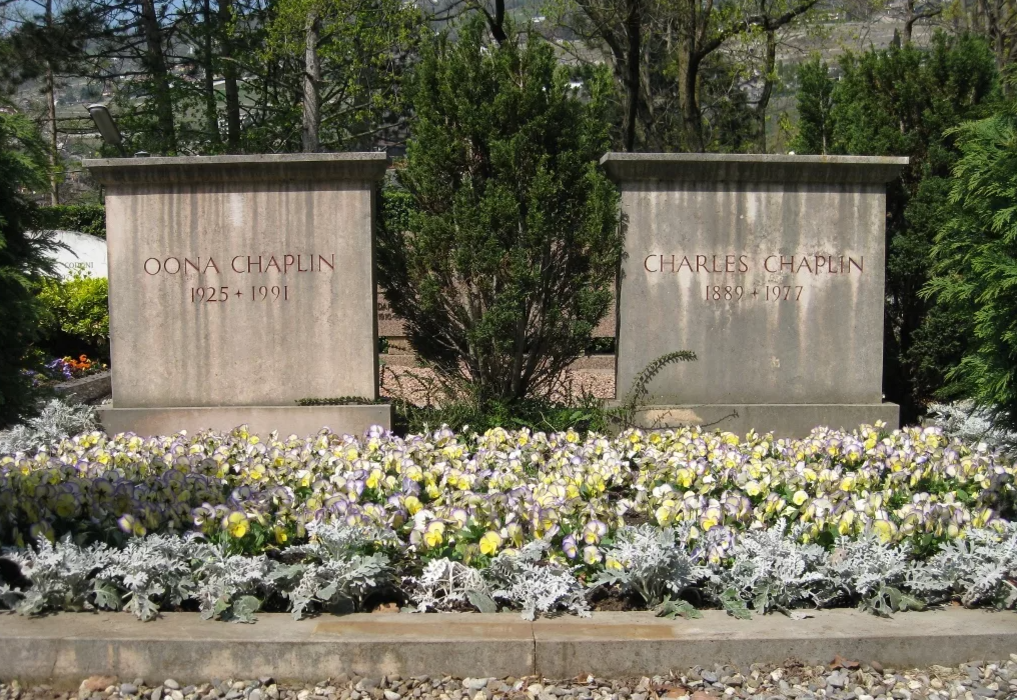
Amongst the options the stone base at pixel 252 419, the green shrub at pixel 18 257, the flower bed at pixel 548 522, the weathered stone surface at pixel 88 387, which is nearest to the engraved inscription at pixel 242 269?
the stone base at pixel 252 419

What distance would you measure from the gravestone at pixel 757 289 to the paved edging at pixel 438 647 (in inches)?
137

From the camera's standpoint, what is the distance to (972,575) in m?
4.25

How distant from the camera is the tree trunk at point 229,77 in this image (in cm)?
2070

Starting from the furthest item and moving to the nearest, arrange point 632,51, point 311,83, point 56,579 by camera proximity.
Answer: point 311,83 → point 632,51 → point 56,579

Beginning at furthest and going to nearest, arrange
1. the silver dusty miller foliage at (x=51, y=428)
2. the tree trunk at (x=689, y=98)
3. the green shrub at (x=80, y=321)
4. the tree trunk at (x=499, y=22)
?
the tree trunk at (x=689, y=98)
the tree trunk at (x=499, y=22)
the green shrub at (x=80, y=321)
the silver dusty miller foliage at (x=51, y=428)

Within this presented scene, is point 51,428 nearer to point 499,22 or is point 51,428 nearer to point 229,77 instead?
point 499,22

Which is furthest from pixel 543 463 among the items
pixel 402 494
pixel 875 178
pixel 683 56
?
pixel 683 56

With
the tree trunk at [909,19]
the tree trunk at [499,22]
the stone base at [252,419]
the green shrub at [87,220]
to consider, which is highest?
the tree trunk at [909,19]

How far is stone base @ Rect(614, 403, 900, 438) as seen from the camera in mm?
7340

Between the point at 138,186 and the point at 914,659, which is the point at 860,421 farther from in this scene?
the point at 138,186

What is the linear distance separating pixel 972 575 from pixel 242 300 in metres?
5.22

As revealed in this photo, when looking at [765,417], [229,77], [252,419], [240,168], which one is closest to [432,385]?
[252,419]

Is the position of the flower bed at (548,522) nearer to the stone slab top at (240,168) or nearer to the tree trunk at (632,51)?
the stone slab top at (240,168)

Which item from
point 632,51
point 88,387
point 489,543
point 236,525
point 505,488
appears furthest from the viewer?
point 632,51
